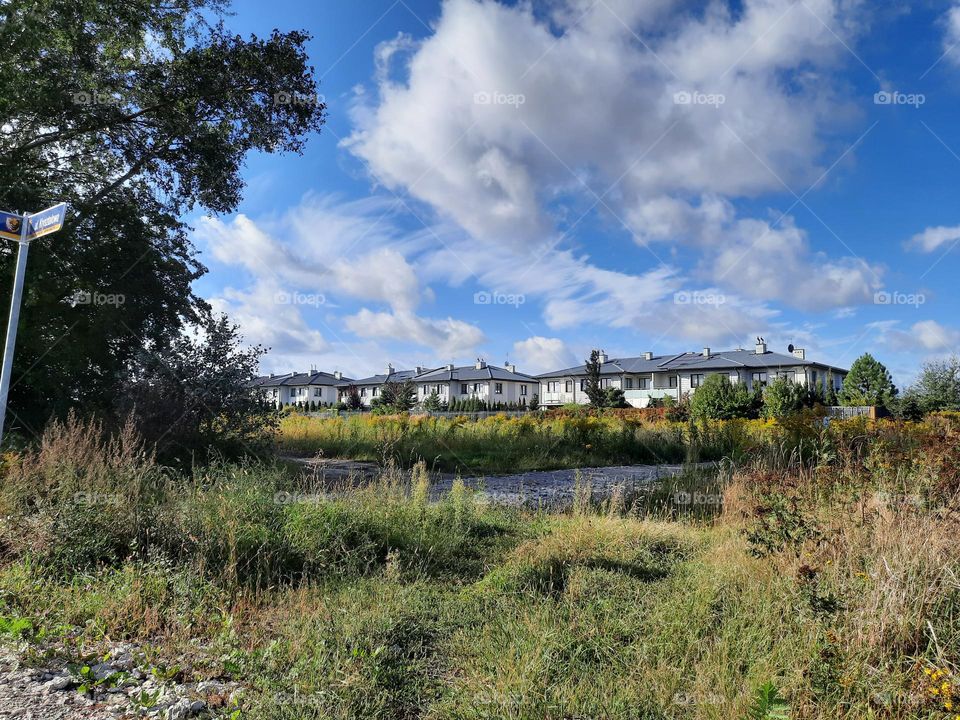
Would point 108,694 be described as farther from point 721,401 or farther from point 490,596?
point 721,401

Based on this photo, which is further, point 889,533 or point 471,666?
point 889,533

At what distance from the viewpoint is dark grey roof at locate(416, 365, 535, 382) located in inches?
2628

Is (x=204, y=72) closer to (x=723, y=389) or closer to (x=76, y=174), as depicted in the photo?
(x=76, y=174)

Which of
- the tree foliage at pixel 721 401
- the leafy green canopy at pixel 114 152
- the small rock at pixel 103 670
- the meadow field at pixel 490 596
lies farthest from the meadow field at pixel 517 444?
the tree foliage at pixel 721 401

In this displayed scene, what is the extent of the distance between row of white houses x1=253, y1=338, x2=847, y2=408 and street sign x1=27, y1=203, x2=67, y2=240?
38.3 m

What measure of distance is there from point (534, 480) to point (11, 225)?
8355 millimetres

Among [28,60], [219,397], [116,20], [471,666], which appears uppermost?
[116,20]

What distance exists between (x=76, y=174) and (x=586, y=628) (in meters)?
14.2

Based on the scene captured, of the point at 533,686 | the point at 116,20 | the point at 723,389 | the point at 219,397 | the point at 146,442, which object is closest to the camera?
the point at 533,686

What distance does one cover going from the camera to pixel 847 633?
10.1ft

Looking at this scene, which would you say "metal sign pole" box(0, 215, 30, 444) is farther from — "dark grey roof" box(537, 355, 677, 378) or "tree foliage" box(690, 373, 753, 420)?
"dark grey roof" box(537, 355, 677, 378)

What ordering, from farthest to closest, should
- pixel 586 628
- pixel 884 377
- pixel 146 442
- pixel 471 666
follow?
pixel 884 377, pixel 146 442, pixel 586 628, pixel 471 666

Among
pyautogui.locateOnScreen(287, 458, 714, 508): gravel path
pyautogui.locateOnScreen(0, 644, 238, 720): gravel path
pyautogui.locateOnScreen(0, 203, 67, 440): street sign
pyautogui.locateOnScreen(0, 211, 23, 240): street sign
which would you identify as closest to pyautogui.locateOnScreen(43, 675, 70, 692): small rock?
pyautogui.locateOnScreen(0, 644, 238, 720): gravel path

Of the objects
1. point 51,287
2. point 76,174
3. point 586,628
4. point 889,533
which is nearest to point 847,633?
point 889,533
